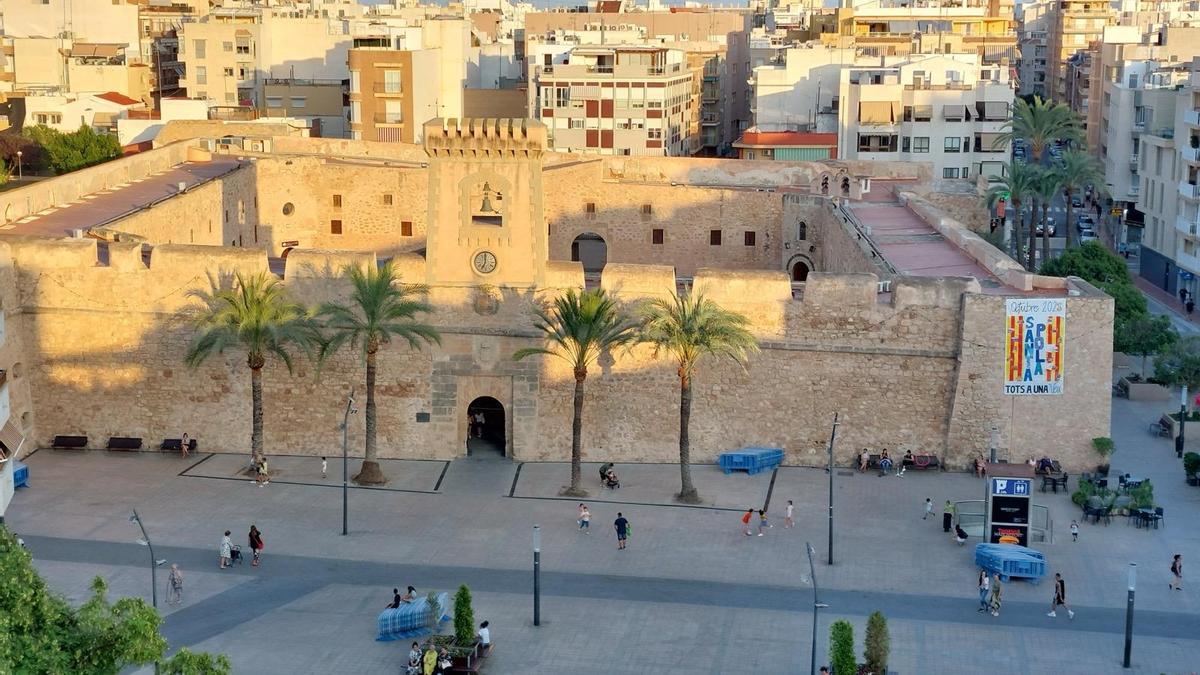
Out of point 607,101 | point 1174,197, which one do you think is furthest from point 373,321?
point 607,101

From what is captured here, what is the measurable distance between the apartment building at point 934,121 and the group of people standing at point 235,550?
50337 mm

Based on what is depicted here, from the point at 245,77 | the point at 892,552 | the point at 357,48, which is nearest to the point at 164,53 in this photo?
the point at 245,77

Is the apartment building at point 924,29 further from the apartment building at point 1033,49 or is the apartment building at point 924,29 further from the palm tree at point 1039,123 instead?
the apartment building at point 1033,49

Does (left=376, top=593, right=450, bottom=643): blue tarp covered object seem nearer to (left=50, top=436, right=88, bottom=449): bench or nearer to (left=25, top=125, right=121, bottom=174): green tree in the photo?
(left=50, top=436, right=88, bottom=449): bench

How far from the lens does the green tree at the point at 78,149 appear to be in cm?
7275

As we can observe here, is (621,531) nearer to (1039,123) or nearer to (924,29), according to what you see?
(1039,123)

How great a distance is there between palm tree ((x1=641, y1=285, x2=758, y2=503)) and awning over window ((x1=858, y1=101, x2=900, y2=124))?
41.9 metres

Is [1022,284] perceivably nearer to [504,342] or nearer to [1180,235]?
[504,342]

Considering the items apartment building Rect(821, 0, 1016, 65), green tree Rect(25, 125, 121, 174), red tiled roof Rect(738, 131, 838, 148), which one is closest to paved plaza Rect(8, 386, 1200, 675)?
green tree Rect(25, 125, 121, 174)

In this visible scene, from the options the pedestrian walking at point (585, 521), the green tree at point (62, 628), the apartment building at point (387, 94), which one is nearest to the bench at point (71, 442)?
the pedestrian walking at point (585, 521)

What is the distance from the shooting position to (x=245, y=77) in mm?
100375

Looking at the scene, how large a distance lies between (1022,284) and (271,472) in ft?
66.8

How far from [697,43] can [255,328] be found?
77.5 m

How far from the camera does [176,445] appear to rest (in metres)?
46.5
